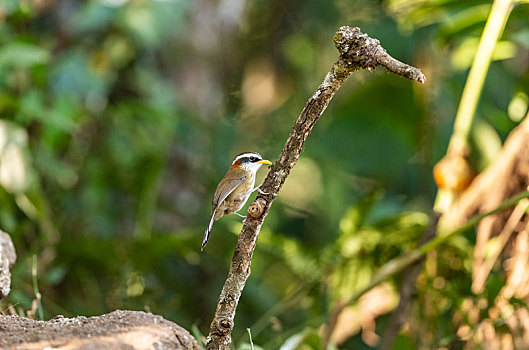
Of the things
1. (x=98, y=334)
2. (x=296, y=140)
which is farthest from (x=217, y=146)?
(x=98, y=334)

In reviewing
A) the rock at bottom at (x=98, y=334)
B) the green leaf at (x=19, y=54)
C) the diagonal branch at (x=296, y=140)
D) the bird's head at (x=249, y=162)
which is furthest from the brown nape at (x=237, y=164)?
the green leaf at (x=19, y=54)

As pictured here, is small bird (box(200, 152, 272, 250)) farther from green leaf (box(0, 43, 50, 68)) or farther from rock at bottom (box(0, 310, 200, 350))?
green leaf (box(0, 43, 50, 68))

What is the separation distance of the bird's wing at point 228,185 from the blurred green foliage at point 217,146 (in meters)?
0.89

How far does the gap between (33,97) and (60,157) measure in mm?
1300

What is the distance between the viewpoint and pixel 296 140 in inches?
59.8

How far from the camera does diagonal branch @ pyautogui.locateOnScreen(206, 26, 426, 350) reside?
4.93 feet

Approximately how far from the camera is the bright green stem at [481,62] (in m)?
2.96

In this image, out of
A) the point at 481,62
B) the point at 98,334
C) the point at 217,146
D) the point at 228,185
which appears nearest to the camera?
the point at 98,334

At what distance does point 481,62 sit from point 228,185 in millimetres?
1738

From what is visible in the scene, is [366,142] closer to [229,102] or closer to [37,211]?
[229,102]

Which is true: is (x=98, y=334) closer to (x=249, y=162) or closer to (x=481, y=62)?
(x=249, y=162)

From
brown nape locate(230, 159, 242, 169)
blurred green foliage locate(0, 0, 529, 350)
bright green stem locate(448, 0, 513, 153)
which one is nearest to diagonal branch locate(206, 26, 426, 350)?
brown nape locate(230, 159, 242, 169)

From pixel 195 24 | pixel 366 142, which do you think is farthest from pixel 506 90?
pixel 195 24

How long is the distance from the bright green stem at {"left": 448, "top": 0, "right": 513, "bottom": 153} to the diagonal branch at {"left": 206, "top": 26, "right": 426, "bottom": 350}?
1.61m
